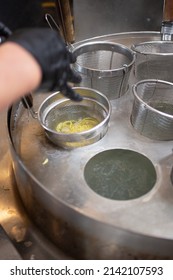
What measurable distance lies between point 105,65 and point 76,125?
1.65 feet

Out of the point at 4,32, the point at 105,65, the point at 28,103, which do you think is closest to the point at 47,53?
the point at 4,32

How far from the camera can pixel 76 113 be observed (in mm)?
1358

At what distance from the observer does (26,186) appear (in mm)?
1012

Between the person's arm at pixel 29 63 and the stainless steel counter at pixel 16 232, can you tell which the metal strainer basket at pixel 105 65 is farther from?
the stainless steel counter at pixel 16 232

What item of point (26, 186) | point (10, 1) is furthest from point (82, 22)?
point (26, 186)

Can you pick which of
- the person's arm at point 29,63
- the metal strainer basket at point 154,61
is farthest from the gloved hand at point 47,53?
the metal strainer basket at point 154,61

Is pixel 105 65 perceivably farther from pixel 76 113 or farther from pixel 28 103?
pixel 28 103

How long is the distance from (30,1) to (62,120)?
0.90m

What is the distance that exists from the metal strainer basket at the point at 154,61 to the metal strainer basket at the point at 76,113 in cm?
37

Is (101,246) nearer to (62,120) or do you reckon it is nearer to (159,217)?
(159,217)

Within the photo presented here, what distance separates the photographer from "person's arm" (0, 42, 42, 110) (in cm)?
70

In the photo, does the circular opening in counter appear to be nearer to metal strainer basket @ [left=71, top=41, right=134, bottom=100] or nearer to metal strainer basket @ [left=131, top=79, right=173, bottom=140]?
metal strainer basket @ [left=131, top=79, right=173, bottom=140]

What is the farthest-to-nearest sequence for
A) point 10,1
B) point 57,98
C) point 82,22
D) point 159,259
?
point 82,22
point 10,1
point 57,98
point 159,259

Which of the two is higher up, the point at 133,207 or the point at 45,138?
the point at 45,138
